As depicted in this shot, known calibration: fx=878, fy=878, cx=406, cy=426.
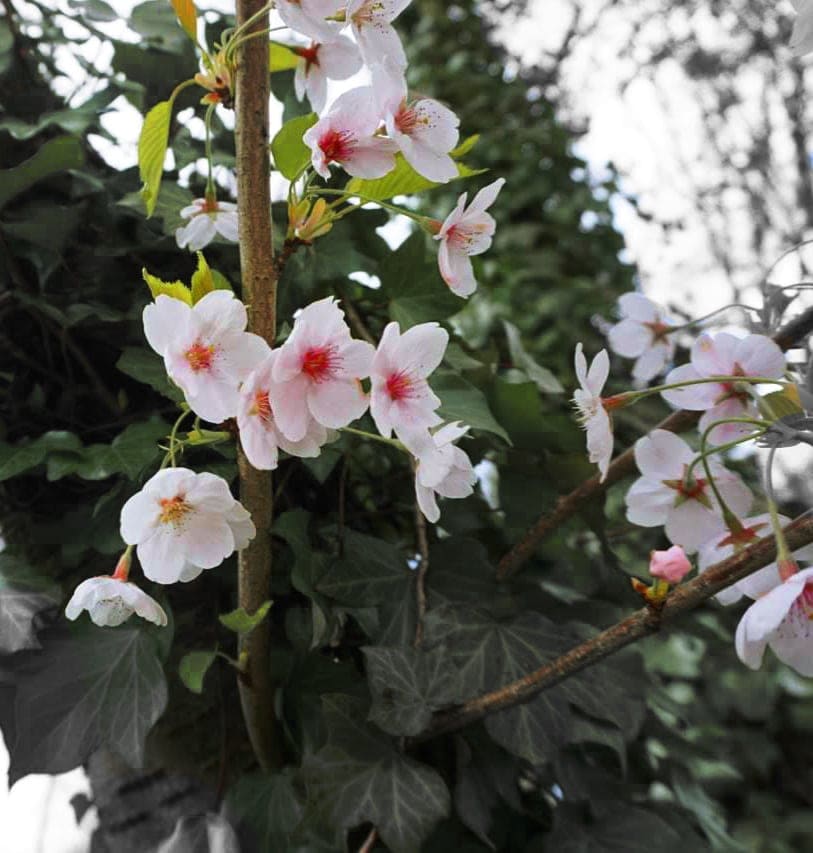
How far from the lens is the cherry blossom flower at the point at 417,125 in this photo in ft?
1.12

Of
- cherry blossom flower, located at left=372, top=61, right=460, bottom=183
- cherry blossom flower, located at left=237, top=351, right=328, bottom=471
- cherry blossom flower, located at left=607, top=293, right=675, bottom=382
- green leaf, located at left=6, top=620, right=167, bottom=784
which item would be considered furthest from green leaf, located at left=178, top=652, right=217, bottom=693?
cherry blossom flower, located at left=607, top=293, right=675, bottom=382

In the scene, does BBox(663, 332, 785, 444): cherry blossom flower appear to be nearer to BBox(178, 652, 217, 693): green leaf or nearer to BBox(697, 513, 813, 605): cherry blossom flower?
BBox(697, 513, 813, 605): cherry blossom flower

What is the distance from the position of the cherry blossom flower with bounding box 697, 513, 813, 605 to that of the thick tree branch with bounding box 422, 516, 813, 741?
0.4 inches

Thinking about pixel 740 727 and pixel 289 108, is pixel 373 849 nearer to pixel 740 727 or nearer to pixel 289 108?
pixel 289 108

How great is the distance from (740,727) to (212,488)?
1.80m

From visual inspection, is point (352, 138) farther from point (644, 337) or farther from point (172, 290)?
point (644, 337)

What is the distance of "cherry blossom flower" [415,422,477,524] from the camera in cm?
36

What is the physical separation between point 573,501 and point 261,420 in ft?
0.93

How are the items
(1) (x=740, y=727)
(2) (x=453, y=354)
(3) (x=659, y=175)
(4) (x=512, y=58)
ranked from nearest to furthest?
1. (2) (x=453, y=354)
2. (4) (x=512, y=58)
3. (1) (x=740, y=727)
4. (3) (x=659, y=175)

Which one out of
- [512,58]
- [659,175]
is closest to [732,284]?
[659,175]

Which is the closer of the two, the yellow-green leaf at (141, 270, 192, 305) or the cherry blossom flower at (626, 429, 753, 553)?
the yellow-green leaf at (141, 270, 192, 305)

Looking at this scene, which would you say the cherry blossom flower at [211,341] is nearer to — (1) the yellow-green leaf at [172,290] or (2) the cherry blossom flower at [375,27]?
(1) the yellow-green leaf at [172,290]

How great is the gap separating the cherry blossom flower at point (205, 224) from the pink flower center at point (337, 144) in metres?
0.12

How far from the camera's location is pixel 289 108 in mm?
584
